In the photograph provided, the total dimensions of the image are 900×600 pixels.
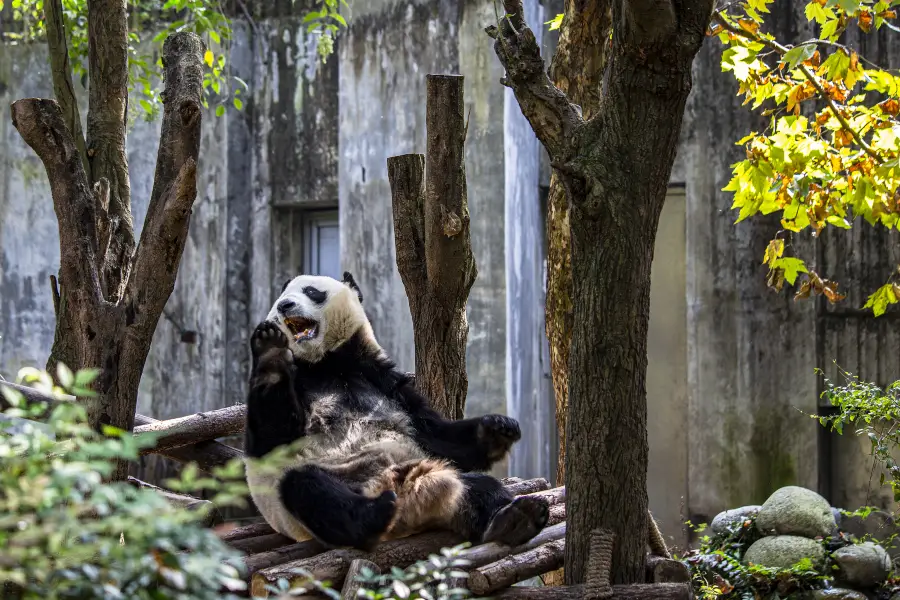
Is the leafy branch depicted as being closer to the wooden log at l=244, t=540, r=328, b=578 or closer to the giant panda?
the giant panda

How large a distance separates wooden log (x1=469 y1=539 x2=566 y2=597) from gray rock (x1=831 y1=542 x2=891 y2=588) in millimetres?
3031

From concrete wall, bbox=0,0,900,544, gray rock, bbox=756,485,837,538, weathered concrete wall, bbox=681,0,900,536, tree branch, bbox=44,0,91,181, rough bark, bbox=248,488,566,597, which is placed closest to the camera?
rough bark, bbox=248,488,566,597

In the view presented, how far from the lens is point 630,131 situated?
330cm

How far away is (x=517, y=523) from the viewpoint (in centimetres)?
379

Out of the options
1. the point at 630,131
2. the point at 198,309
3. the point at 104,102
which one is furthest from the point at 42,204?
the point at 630,131

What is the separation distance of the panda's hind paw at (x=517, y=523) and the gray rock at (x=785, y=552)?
9.87 ft

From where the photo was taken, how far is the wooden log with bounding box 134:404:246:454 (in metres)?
4.85

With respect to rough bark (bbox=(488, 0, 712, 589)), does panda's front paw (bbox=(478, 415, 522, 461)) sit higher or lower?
lower

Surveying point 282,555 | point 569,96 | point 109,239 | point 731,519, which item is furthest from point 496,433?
point 731,519

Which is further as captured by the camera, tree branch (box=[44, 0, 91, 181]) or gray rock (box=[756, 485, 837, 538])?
gray rock (box=[756, 485, 837, 538])

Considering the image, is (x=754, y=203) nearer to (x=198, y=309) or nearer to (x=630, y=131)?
(x=630, y=131)

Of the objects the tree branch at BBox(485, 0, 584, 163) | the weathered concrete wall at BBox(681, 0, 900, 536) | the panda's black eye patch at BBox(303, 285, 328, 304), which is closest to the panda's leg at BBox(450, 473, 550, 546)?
the panda's black eye patch at BBox(303, 285, 328, 304)

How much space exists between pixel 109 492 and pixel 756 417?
24.9ft

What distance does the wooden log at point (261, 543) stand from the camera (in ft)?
13.3
